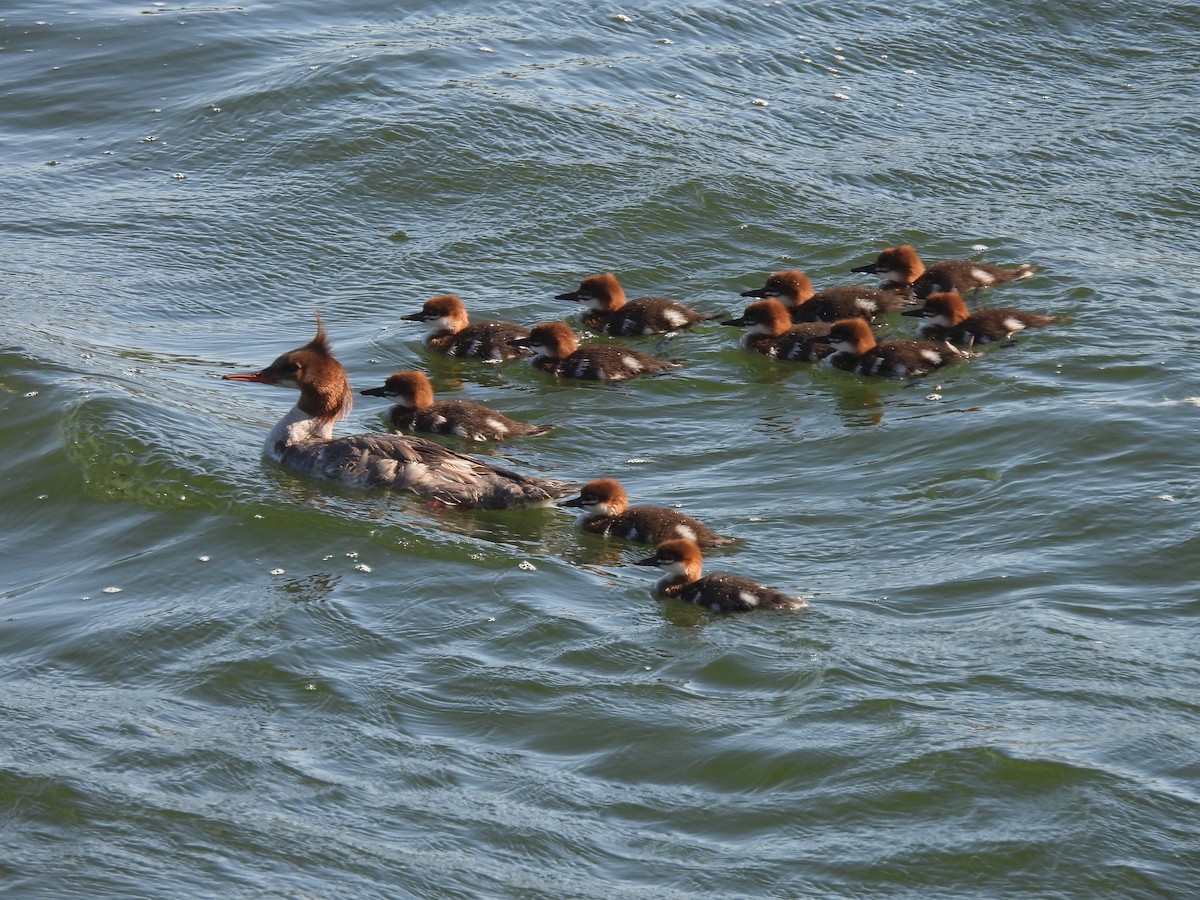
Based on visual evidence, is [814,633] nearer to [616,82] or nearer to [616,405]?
[616,405]

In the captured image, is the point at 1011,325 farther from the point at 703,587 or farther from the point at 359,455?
the point at 359,455

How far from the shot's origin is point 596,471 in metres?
7.79

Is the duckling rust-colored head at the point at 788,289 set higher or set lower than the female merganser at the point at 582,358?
higher

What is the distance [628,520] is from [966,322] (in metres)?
2.88

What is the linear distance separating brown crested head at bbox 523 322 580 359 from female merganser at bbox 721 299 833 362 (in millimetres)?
975

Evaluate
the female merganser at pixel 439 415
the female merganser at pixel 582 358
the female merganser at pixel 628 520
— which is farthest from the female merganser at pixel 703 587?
the female merganser at pixel 582 358

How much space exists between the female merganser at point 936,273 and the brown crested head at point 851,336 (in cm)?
80

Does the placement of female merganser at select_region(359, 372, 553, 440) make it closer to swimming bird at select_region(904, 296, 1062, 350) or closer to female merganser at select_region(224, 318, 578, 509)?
female merganser at select_region(224, 318, 578, 509)

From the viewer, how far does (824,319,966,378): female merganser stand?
871 centimetres

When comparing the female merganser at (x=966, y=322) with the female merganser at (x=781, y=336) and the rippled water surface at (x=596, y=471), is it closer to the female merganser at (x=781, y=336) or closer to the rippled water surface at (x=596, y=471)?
the rippled water surface at (x=596, y=471)

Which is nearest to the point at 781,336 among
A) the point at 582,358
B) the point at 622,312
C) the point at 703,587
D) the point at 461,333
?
the point at 622,312

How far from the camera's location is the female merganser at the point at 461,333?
9.12m

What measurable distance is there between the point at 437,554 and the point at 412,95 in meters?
6.11

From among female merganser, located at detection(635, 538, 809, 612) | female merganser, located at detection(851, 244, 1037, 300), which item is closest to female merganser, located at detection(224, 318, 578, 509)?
female merganser, located at detection(635, 538, 809, 612)
